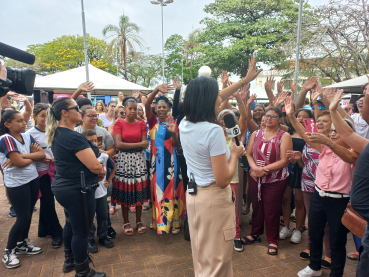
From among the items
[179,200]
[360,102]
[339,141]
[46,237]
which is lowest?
[46,237]

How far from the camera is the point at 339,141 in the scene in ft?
8.63

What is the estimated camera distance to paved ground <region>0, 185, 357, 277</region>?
3096 millimetres

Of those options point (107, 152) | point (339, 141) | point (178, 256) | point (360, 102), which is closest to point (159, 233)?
point (178, 256)

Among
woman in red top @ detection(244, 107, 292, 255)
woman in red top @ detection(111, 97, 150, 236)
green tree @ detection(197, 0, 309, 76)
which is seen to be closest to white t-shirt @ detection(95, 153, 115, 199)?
woman in red top @ detection(111, 97, 150, 236)

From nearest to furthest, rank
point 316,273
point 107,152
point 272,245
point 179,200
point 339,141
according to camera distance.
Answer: point 339,141 < point 316,273 < point 272,245 < point 107,152 < point 179,200

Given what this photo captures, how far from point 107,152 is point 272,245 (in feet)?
8.76

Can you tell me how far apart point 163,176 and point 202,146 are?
85.0 inches

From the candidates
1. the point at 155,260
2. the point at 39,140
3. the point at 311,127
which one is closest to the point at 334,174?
the point at 311,127

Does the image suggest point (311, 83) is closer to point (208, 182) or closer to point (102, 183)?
point (208, 182)

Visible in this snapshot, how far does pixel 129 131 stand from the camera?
13.4 feet

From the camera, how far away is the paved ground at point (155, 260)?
10.2 ft

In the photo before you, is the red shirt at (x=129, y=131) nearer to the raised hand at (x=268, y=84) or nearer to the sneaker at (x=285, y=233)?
the raised hand at (x=268, y=84)

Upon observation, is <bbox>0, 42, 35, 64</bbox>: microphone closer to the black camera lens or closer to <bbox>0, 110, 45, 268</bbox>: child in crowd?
the black camera lens

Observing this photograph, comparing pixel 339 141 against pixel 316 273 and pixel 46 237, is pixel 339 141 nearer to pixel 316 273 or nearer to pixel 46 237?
pixel 316 273
